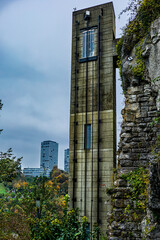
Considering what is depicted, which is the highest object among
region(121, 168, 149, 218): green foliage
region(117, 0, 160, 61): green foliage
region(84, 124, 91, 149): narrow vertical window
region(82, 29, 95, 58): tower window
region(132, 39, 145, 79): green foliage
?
region(82, 29, 95, 58): tower window

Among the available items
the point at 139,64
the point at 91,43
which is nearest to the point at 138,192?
the point at 139,64

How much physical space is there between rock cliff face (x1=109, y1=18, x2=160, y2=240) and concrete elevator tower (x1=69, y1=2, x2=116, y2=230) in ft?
30.8

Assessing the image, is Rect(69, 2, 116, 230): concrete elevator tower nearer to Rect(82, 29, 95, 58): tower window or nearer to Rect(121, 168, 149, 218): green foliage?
Rect(82, 29, 95, 58): tower window

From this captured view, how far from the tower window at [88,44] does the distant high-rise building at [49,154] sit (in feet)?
548

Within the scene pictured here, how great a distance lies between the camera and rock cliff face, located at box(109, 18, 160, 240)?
5722 mm

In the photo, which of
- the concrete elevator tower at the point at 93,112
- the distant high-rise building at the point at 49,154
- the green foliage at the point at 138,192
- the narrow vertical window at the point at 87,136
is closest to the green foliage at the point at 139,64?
the green foliage at the point at 138,192

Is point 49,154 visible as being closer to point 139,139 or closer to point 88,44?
point 88,44

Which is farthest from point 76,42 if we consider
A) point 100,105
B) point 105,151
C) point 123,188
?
point 123,188

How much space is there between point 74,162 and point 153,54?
11.4 metres

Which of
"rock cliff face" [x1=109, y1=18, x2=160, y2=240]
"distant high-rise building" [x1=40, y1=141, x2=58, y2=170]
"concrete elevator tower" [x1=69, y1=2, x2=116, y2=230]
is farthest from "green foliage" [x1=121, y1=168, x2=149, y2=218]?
"distant high-rise building" [x1=40, y1=141, x2=58, y2=170]

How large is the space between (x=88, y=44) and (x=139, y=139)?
13.5m

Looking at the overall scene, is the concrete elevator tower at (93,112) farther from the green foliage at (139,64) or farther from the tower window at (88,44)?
the green foliage at (139,64)

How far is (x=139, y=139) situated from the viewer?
730 centimetres

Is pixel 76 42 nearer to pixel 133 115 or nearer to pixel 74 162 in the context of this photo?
pixel 74 162
